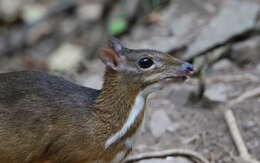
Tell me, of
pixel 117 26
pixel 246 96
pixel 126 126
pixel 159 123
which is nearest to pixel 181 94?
pixel 159 123

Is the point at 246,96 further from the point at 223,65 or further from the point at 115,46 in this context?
the point at 115,46

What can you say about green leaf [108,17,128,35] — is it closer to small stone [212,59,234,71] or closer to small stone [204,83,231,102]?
small stone [212,59,234,71]

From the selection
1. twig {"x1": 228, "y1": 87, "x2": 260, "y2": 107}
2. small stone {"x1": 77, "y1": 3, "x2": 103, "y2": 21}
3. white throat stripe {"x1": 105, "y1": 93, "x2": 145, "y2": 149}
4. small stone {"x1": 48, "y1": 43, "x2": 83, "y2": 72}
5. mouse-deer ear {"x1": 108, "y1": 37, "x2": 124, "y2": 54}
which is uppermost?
small stone {"x1": 77, "y1": 3, "x2": 103, "y2": 21}

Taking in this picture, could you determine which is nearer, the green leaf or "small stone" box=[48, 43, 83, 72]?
the green leaf

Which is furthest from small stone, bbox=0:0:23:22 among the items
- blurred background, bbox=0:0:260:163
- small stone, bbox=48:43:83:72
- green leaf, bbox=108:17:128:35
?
green leaf, bbox=108:17:128:35

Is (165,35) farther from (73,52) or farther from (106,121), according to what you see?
(106,121)

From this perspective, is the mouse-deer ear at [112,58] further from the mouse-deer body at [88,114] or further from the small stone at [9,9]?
the small stone at [9,9]

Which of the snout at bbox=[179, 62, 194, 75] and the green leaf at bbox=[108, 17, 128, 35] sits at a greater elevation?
the green leaf at bbox=[108, 17, 128, 35]
